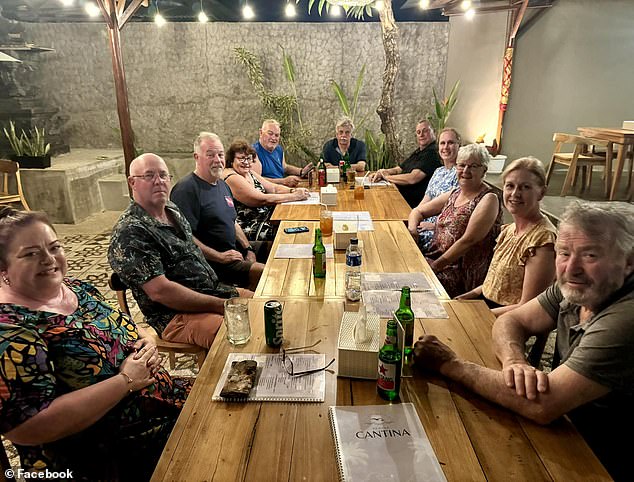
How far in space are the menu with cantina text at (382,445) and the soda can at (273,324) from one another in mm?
343

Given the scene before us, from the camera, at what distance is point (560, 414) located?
1.08 metres

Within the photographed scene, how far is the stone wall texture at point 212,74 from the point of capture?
669cm

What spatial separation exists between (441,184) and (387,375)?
2601mm

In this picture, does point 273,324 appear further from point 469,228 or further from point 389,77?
point 389,77

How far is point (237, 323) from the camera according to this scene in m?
1.45

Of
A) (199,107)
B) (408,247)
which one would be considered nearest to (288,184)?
(408,247)

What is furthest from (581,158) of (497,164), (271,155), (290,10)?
(290,10)

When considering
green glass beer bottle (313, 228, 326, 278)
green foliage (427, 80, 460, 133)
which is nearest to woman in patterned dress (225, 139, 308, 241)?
green glass beer bottle (313, 228, 326, 278)

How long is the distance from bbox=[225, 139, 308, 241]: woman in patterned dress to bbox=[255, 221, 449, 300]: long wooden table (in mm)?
792

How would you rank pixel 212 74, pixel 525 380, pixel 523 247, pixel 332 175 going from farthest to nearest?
pixel 212 74 → pixel 332 175 → pixel 523 247 → pixel 525 380

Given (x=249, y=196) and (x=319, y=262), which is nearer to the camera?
(x=319, y=262)

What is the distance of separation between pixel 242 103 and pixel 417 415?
6.56m

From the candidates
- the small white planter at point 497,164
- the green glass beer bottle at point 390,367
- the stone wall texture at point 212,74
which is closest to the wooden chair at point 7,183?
the stone wall texture at point 212,74

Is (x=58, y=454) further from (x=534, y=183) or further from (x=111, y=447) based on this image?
(x=534, y=183)
